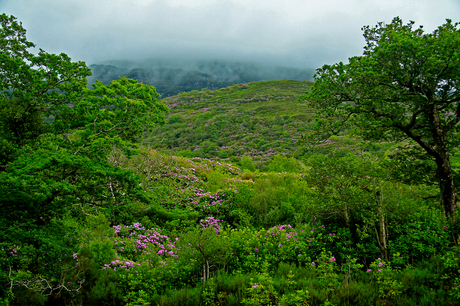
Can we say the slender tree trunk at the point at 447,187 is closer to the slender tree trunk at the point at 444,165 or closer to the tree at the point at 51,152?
the slender tree trunk at the point at 444,165

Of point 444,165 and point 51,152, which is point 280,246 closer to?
point 444,165

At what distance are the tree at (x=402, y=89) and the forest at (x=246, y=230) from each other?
0.05 m

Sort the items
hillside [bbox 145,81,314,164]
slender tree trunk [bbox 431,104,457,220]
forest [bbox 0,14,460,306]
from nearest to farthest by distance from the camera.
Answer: forest [bbox 0,14,460,306]
slender tree trunk [bbox 431,104,457,220]
hillside [bbox 145,81,314,164]

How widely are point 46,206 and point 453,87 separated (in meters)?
13.3

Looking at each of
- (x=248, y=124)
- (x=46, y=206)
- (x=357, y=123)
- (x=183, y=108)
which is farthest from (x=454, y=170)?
(x=183, y=108)

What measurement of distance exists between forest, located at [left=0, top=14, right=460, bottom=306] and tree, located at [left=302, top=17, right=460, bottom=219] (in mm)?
49

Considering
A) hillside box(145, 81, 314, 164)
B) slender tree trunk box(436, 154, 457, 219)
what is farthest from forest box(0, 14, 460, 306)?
hillside box(145, 81, 314, 164)

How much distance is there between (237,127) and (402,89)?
74367 millimetres

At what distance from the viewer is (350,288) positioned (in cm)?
578

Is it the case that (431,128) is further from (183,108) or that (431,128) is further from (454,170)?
(183,108)

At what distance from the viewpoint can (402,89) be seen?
27.4ft

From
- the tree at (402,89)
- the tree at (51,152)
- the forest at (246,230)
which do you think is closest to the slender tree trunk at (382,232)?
the forest at (246,230)

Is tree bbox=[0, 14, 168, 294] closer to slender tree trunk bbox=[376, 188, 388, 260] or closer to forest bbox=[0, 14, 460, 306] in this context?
forest bbox=[0, 14, 460, 306]

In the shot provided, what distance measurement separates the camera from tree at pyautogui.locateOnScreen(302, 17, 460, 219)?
25.0 ft
